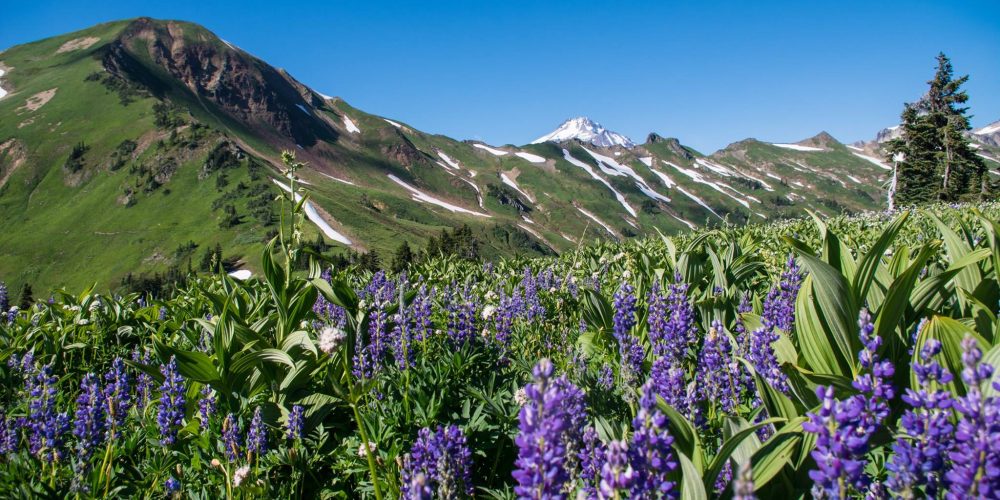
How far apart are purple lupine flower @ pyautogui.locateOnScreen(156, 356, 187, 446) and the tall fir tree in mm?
69831

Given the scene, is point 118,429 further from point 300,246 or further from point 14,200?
point 14,200

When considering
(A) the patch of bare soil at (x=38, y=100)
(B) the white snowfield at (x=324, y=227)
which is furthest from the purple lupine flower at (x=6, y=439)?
(A) the patch of bare soil at (x=38, y=100)

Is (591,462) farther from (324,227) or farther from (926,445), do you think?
(324,227)

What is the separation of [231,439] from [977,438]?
134 inches

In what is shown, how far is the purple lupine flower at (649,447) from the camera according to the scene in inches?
67.2

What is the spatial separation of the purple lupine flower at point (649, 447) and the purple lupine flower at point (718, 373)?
1.48m

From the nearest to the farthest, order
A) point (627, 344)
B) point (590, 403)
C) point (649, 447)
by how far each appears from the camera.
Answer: point (649, 447) < point (590, 403) < point (627, 344)

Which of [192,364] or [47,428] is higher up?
[192,364]

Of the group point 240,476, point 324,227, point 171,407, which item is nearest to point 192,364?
point 171,407

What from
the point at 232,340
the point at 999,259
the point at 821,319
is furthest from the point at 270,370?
the point at 999,259

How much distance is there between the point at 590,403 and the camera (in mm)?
3547

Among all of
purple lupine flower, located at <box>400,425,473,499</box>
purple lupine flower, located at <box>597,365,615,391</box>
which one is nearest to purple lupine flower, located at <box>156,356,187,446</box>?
purple lupine flower, located at <box>400,425,473,499</box>

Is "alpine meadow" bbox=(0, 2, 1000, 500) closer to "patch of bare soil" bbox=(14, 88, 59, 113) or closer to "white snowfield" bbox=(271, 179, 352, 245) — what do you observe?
"white snowfield" bbox=(271, 179, 352, 245)

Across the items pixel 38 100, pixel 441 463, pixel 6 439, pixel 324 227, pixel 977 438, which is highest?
pixel 38 100
